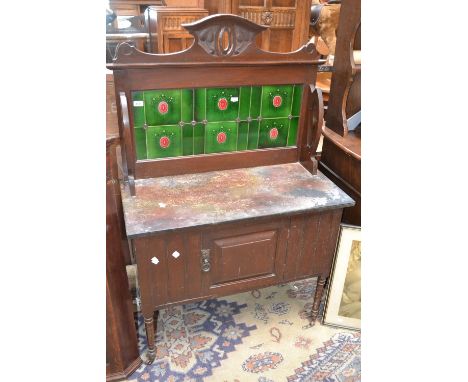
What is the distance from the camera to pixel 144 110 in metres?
1.53

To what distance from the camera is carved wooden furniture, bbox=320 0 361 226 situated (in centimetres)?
179

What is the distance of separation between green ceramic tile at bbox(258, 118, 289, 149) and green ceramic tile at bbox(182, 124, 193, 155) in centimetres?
31

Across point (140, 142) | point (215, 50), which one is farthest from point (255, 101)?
point (140, 142)

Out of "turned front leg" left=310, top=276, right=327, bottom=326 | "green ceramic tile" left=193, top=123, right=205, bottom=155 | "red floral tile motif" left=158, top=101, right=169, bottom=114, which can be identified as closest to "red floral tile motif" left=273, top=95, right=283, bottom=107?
"green ceramic tile" left=193, top=123, right=205, bottom=155

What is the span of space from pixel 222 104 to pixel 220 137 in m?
0.14

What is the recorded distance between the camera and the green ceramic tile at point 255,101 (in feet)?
5.41

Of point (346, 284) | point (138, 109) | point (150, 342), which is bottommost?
point (150, 342)

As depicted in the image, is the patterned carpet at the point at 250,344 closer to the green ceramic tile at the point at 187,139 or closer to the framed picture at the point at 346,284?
the framed picture at the point at 346,284

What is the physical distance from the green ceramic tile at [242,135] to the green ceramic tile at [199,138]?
0.16m

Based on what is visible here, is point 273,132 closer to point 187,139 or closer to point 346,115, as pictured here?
point 187,139

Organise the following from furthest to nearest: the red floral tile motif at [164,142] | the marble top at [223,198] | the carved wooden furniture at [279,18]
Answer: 1. the carved wooden furniture at [279,18]
2. the red floral tile motif at [164,142]
3. the marble top at [223,198]

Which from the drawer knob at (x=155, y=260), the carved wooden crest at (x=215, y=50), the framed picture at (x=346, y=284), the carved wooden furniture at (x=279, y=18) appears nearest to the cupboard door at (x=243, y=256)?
the drawer knob at (x=155, y=260)

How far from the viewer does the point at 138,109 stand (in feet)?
4.99
